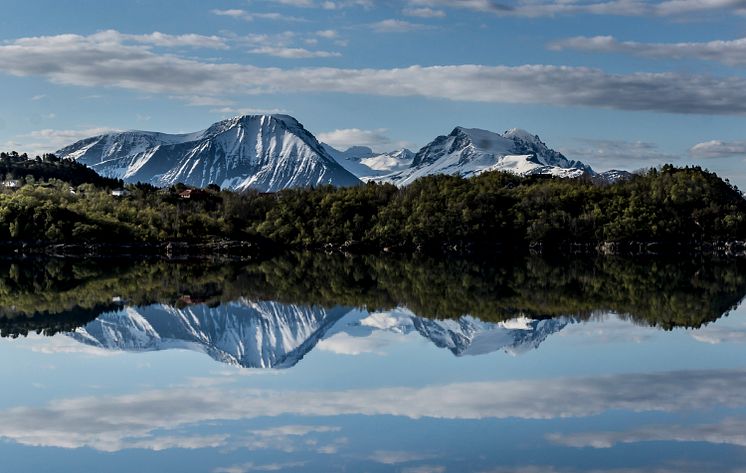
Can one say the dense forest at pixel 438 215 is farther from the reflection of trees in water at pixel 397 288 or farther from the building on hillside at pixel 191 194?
the reflection of trees in water at pixel 397 288

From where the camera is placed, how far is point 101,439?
2152 cm

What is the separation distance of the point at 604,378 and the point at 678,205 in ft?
332

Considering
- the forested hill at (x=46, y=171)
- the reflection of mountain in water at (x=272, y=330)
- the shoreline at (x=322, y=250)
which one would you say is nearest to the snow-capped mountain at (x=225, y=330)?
the reflection of mountain in water at (x=272, y=330)

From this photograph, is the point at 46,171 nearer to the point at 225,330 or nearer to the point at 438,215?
the point at 438,215

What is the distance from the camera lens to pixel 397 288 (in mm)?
60656

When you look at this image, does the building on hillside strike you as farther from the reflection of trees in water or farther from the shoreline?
the reflection of trees in water

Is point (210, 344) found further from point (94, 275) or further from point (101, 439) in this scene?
point (94, 275)

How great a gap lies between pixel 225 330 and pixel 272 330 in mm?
1959

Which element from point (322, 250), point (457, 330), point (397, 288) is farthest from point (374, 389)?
point (322, 250)

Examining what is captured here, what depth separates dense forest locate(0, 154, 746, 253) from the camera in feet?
392

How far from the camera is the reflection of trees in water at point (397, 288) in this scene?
47.0 metres

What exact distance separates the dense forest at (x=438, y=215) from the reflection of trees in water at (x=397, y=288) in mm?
29841

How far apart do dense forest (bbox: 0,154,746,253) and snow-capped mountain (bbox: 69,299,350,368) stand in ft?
217

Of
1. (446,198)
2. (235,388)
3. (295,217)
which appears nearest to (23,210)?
(295,217)
